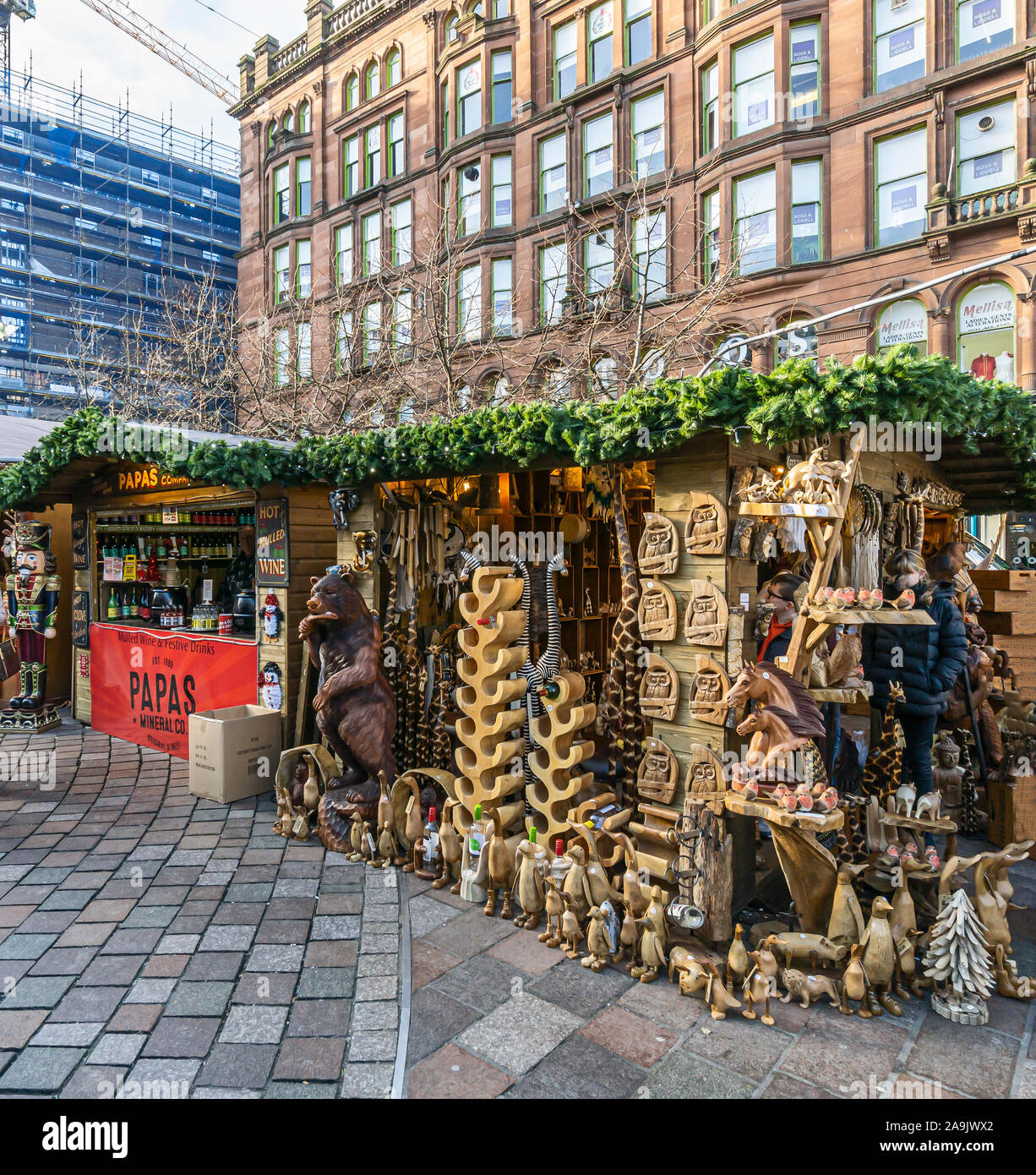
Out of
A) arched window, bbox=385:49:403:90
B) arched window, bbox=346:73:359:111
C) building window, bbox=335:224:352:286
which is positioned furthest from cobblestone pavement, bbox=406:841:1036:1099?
arched window, bbox=346:73:359:111

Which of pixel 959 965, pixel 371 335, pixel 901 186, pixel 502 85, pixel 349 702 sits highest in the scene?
pixel 502 85

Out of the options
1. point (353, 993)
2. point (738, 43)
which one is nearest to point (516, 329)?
point (738, 43)

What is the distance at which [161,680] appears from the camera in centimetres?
855

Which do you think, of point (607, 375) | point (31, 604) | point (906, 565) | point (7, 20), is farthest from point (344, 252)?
point (7, 20)

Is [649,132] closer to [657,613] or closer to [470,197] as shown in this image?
[470,197]

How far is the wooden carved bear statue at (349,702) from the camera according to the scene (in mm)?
5750

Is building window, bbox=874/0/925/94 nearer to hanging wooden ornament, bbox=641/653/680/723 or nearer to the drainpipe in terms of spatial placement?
the drainpipe

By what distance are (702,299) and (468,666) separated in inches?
385

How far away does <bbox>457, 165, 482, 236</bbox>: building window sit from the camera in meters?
19.2

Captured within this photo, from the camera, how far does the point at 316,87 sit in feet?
76.9

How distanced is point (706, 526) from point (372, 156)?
22.6 meters

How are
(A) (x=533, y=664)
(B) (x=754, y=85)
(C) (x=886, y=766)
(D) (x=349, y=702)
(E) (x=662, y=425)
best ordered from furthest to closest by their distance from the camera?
1. (B) (x=754, y=85)
2. (D) (x=349, y=702)
3. (A) (x=533, y=664)
4. (C) (x=886, y=766)
5. (E) (x=662, y=425)

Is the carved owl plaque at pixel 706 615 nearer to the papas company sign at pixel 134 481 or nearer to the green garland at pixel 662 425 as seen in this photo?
the green garland at pixel 662 425
